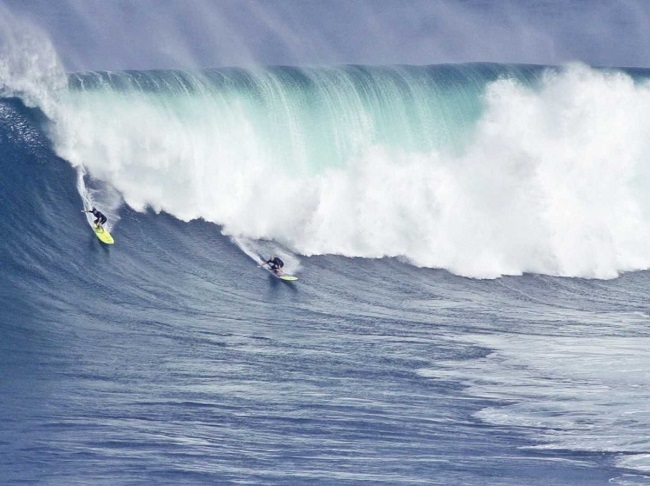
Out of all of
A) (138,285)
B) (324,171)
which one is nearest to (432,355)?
(138,285)

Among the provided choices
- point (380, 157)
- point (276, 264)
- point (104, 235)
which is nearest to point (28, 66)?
point (104, 235)

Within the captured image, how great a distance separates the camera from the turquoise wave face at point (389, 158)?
83.9 ft

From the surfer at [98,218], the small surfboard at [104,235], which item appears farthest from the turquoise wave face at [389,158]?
the small surfboard at [104,235]

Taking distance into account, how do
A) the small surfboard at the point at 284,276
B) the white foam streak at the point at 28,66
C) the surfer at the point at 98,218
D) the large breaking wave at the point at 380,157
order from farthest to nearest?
the white foam streak at the point at 28,66 < the large breaking wave at the point at 380,157 < the surfer at the point at 98,218 < the small surfboard at the point at 284,276

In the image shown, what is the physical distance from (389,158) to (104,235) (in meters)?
7.59

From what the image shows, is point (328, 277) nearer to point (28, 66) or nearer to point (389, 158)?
point (389, 158)

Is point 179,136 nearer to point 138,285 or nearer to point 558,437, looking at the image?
point 138,285

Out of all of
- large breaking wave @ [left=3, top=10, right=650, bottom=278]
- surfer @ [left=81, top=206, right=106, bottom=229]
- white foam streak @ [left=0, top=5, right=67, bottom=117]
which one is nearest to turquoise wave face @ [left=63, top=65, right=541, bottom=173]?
large breaking wave @ [left=3, top=10, right=650, bottom=278]

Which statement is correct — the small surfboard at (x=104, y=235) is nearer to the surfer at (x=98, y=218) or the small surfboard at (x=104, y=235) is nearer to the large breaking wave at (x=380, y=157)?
the surfer at (x=98, y=218)

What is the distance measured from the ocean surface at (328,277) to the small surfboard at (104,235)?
0.49 feet

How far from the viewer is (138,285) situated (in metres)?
21.0

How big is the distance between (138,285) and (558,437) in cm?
833

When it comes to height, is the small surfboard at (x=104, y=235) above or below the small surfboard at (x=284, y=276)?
above

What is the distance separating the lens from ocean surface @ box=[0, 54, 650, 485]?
14477 millimetres
